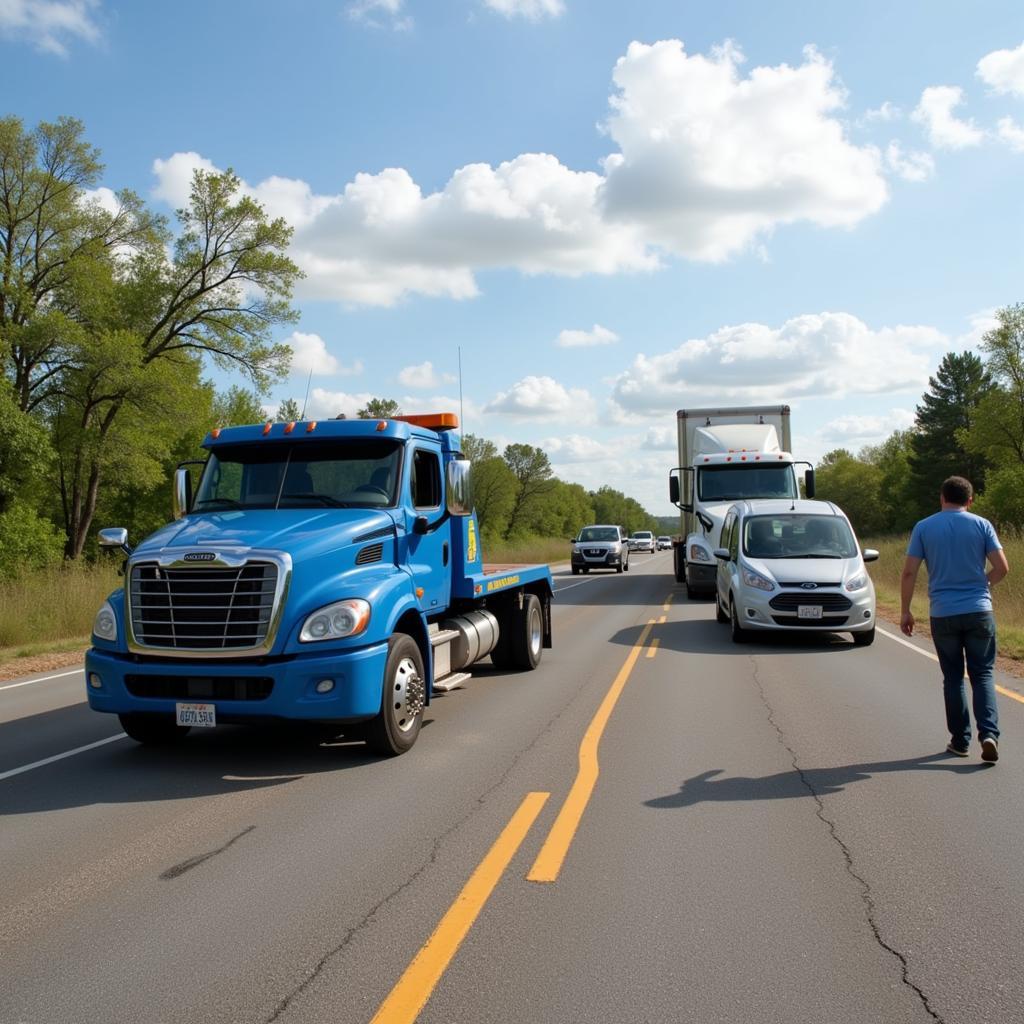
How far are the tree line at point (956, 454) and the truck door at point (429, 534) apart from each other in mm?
21427

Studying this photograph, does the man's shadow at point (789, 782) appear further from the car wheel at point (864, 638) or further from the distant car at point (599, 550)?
the distant car at point (599, 550)

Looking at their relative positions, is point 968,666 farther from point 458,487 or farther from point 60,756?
point 60,756

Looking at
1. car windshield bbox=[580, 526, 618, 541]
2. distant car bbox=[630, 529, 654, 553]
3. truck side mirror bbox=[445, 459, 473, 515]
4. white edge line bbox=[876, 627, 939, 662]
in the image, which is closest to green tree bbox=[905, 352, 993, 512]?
distant car bbox=[630, 529, 654, 553]

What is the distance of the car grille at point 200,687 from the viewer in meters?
6.61

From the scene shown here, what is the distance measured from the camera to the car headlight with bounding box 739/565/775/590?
13904 millimetres

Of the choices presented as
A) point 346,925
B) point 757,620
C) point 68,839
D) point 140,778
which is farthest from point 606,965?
point 757,620

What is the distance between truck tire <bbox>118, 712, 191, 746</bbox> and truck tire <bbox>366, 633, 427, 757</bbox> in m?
1.59

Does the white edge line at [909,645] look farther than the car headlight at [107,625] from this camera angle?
Yes

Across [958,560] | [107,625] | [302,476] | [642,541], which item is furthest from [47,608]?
[642,541]

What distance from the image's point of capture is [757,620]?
1396 cm

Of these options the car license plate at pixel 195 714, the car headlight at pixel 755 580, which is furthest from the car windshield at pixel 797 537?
the car license plate at pixel 195 714

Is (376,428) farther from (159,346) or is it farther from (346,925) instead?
(159,346)

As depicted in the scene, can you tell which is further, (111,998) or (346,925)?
(346,925)

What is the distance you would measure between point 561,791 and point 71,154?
37479 mm
